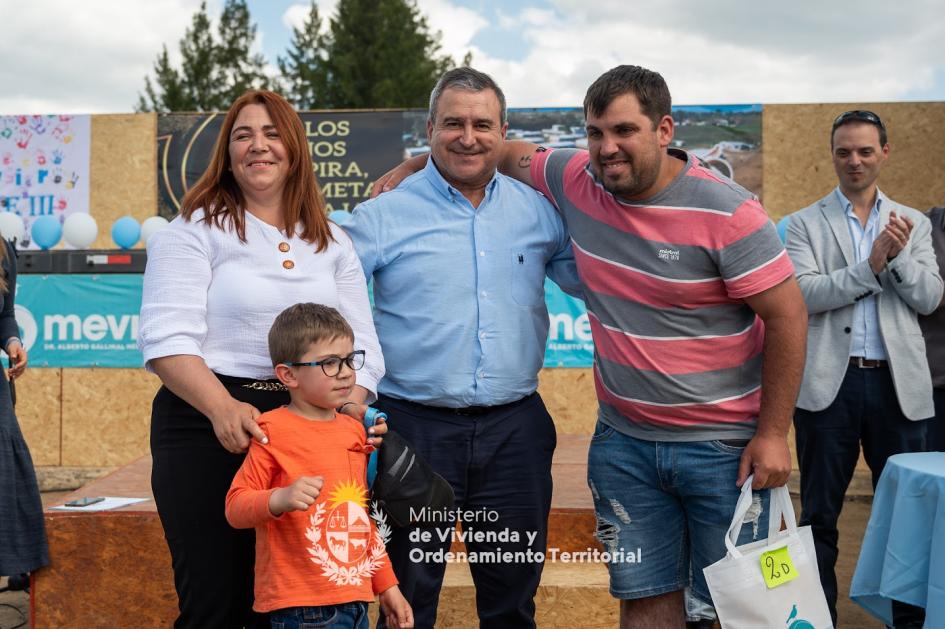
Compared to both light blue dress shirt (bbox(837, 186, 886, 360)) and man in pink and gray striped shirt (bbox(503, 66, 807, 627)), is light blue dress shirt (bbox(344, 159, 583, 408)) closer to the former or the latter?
man in pink and gray striped shirt (bbox(503, 66, 807, 627))

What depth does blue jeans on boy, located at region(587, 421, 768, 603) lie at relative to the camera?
2203mm

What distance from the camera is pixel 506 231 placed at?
248cm

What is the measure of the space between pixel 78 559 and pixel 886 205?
10.7ft

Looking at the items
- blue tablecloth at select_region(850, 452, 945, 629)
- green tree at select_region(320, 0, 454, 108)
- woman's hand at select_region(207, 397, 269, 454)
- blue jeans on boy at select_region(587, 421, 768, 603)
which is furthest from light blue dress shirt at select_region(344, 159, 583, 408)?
green tree at select_region(320, 0, 454, 108)

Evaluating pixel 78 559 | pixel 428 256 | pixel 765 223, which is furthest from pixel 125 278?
pixel 765 223

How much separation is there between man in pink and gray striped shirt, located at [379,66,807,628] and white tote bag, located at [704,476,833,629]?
74mm

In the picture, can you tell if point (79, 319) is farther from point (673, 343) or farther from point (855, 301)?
point (673, 343)

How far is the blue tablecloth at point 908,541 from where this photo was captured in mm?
2580

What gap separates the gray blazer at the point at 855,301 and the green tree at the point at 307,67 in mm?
23473

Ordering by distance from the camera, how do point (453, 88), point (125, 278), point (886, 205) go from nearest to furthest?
point (453, 88) < point (886, 205) < point (125, 278)

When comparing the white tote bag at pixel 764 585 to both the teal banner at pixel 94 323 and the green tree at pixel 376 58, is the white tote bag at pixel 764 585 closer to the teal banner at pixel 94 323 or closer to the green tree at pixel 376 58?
the teal banner at pixel 94 323

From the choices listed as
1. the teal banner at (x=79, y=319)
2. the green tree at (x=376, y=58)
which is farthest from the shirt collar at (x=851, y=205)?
the green tree at (x=376, y=58)

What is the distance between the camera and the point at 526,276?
250 centimetres

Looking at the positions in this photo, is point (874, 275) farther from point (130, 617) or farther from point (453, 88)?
point (130, 617)
